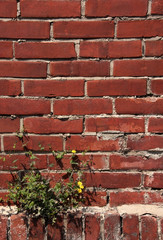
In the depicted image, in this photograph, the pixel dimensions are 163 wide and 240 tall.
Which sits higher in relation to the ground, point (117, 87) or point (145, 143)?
point (117, 87)

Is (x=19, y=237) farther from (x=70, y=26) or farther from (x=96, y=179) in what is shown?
(x=70, y=26)

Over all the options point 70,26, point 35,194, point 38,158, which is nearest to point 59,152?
point 38,158

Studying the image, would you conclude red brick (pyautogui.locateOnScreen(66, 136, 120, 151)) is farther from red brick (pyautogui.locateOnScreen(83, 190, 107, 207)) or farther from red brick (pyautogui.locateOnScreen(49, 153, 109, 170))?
red brick (pyautogui.locateOnScreen(83, 190, 107, 207))

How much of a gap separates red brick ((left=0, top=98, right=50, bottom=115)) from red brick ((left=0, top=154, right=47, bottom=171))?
0.27 metres

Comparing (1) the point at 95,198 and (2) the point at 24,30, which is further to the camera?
(1) the point at 95,198

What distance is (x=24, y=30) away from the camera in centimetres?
143

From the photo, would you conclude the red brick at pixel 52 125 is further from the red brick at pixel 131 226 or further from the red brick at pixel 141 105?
the red brick at pixel 131 226

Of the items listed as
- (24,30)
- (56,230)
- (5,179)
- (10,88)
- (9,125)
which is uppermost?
(24,30)

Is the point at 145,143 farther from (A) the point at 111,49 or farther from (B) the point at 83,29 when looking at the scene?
(B) the point at 83,29

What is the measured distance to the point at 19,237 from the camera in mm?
1436

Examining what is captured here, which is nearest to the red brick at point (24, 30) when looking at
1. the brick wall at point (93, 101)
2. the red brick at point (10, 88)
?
the brick wall at point (93, 101)

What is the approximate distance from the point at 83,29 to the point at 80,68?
220 millimetres

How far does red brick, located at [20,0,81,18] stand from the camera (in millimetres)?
1407

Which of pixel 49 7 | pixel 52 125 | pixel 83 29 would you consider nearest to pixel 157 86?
pixel 83 29
